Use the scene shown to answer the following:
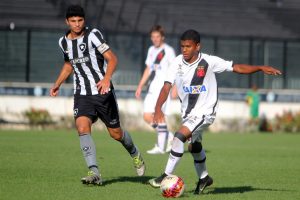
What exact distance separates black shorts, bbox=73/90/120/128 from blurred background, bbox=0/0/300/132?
16.6m

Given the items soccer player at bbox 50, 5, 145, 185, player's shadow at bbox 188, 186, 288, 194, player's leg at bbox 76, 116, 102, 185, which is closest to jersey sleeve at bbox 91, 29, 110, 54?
soccer player at bbox 50, 5, 145, 185

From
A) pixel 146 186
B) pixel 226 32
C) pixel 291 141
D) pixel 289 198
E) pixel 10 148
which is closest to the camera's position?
pixel 289 198

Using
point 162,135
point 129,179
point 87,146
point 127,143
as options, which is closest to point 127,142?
point 127,143

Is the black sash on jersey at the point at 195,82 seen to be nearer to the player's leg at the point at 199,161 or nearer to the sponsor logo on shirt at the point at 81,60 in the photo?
the player's leg at the point at 199,161

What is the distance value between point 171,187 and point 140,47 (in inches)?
878

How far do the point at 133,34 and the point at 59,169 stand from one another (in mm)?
19395

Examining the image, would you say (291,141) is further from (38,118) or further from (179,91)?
(179,91)

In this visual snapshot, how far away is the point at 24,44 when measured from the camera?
102 ft

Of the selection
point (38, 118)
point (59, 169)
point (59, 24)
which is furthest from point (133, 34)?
point (59, 169)

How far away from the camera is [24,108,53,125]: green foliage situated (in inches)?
1089

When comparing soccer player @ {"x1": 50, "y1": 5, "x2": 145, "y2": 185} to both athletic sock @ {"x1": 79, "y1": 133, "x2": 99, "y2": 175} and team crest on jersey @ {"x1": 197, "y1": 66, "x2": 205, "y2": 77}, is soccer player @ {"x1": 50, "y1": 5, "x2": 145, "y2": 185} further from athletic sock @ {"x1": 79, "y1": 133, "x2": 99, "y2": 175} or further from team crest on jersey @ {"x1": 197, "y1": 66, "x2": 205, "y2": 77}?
team crest on jersey @ {"x1": 197, "y1": 66, "x2": 205, "y2": 77}

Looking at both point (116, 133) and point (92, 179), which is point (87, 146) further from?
point (116, 133)

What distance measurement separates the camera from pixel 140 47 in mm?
31859

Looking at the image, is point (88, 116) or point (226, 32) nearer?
point (88, 116)
